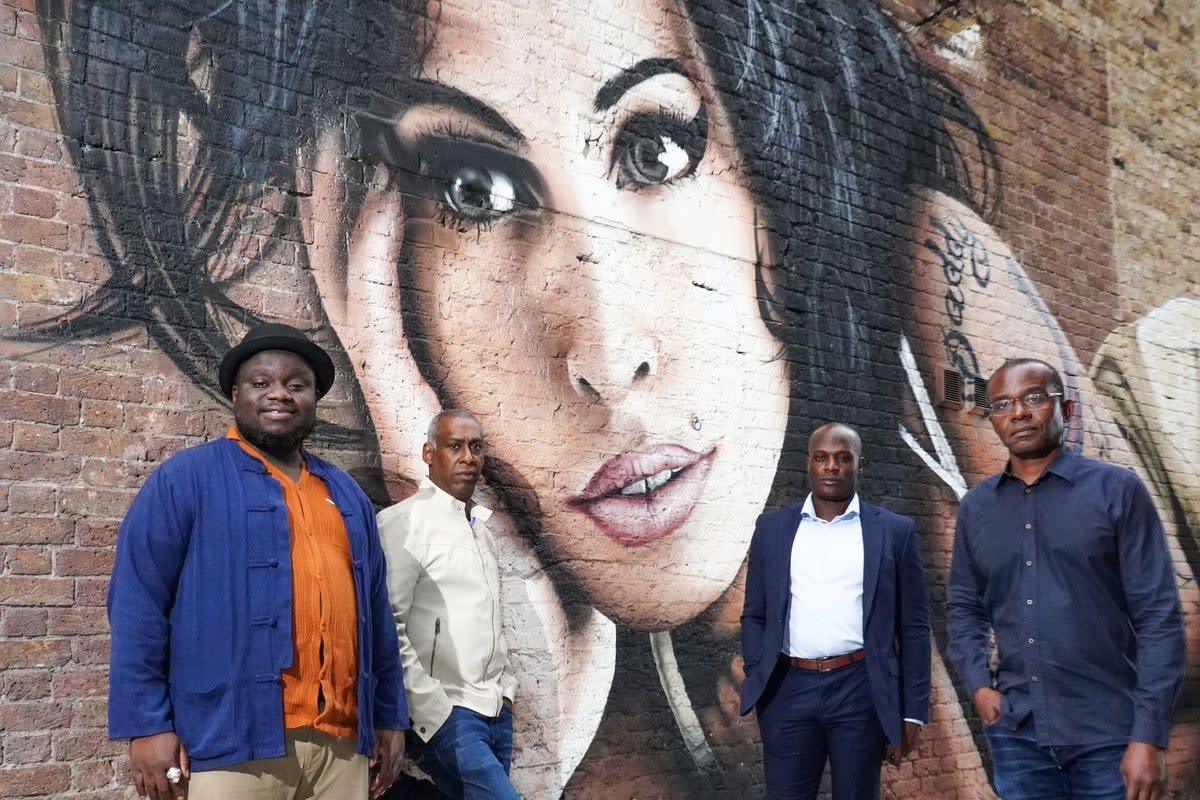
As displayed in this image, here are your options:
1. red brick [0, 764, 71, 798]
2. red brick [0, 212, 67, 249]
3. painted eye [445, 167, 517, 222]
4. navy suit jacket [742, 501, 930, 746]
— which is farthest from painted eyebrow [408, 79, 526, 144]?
red brick [0, 764, 71, 798]

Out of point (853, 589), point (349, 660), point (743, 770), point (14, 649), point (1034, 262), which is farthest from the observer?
point (1034, 262)

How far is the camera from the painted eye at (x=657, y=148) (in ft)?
18.2

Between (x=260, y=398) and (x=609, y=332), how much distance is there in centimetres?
244

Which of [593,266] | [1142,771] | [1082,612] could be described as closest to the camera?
[1142,771]

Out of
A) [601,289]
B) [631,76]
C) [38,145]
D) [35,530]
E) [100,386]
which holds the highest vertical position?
[631,76]

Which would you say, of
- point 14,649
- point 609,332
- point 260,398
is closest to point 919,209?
point 609,332

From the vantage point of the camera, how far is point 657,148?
18.7 ft

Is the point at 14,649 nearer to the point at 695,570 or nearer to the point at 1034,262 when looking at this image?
the point at 695,570

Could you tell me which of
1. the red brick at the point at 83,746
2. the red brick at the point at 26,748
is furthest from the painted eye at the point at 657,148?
the red brick at the point at 26,748

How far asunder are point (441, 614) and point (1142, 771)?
2044mm

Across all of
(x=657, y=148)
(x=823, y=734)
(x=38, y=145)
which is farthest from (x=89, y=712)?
(x=657, y=148)

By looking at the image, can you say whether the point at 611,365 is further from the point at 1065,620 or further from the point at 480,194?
the point at 1065,620

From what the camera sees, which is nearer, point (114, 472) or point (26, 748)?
point (26, 748)

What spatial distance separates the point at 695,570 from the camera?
554cm
